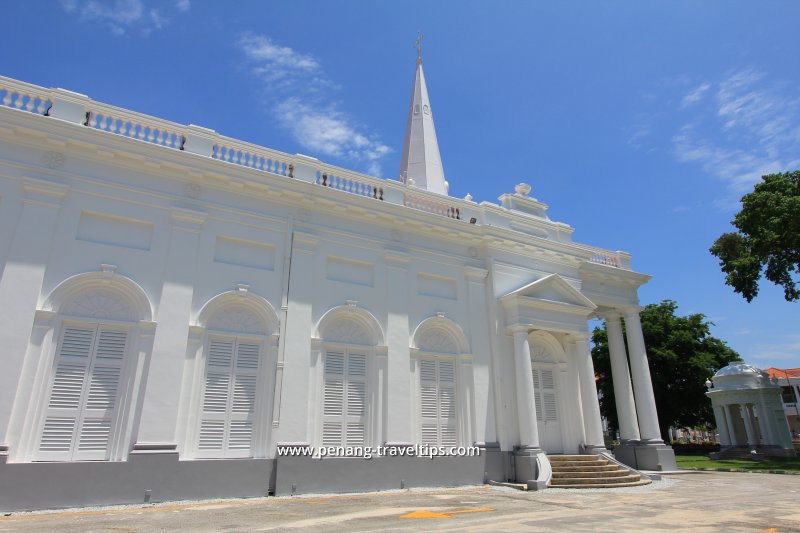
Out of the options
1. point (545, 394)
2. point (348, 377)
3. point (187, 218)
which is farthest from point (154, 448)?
point (545, 394)

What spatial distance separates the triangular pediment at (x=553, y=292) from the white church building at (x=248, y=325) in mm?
73

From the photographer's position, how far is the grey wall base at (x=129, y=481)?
8984mm

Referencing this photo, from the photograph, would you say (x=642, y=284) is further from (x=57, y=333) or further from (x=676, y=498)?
(x=57, y=333)

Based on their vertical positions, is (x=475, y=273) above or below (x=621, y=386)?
above

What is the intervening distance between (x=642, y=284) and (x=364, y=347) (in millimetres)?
12067

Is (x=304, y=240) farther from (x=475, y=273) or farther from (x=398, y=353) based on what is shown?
(x=475, y=273)

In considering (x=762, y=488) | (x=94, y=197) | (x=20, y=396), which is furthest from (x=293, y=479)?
(x=762, y=488)

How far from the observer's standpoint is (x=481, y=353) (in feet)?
48.8

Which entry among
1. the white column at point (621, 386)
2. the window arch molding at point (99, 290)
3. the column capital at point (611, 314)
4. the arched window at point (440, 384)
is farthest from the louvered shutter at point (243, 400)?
the column capital at point (611, 314)

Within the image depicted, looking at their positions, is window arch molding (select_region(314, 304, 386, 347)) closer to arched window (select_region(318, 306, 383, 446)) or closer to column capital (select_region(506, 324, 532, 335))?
arched window (select_region(318, 306, 383, 446))

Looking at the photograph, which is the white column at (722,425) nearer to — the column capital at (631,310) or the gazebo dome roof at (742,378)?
the gazebo dome roof at (742,378)

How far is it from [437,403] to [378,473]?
2.63 metres

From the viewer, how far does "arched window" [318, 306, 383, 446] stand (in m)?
12.5

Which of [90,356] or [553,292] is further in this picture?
[553,292]
